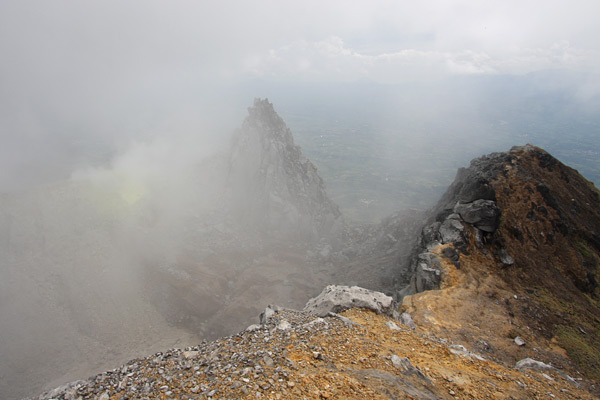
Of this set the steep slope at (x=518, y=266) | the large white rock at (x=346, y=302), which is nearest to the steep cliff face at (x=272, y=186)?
the steep slope at (x=518, y=266)

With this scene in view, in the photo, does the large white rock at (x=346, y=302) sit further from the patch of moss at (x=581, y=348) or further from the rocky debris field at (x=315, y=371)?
the patch of moss at (x=581, y=348)

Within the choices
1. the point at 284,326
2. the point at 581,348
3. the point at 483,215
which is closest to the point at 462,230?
the point at 483,215

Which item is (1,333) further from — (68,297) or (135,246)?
(135,246)

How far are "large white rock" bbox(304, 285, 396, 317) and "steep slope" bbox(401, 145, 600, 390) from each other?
790cm

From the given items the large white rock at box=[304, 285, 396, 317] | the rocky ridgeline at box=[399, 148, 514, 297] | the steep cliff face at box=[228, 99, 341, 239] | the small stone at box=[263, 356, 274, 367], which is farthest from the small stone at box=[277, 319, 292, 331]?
the steep cliff face at box=[228, 99, 341, 239]

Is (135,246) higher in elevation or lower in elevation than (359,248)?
higher

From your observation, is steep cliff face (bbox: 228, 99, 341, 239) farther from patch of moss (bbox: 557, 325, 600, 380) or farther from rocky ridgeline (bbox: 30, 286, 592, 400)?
rocky ridgeline (bbox: 30, 286, 592, 400)

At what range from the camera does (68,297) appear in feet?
163

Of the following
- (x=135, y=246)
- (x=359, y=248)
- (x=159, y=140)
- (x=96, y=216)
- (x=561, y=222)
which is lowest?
(x=359, y=248)

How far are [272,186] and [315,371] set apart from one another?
230 feet

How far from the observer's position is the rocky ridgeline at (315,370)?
37.7ft

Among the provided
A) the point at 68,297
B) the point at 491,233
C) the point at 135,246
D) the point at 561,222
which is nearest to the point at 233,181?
the point at 135,246

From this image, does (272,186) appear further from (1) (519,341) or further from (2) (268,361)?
(2) (268,361)

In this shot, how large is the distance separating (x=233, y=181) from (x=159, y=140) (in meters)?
33.6
